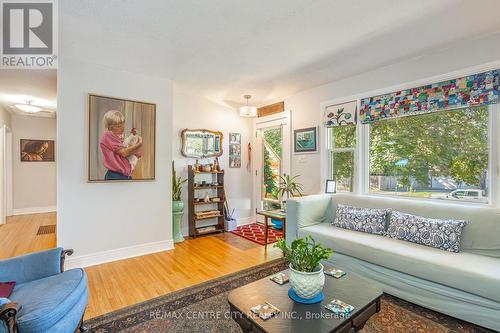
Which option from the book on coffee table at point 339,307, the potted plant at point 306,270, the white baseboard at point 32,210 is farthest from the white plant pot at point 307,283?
the white baseboard at point 32,210

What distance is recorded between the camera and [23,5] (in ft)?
6.48

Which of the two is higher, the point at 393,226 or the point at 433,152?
the point at 433,152

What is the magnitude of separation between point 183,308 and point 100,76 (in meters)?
2.88

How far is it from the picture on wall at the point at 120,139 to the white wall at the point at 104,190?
0.28ft

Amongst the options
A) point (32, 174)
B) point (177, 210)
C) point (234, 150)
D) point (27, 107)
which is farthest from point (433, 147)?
point (32, 174)

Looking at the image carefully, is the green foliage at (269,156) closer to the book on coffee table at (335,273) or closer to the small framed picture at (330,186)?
the small framed picture at (330,186)

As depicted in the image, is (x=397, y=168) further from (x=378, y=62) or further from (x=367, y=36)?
(x=367, y=36)

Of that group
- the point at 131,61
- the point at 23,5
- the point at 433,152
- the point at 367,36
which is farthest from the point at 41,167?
the point at 433,152

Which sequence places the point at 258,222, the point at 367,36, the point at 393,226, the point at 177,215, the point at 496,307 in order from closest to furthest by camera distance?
the point at 496,307, the point at 367,36, the point at 393,226, the point at 177,215, the point at 258,222

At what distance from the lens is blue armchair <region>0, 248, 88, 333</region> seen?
125 centimetres

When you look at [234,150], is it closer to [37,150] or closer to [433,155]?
[433,155]

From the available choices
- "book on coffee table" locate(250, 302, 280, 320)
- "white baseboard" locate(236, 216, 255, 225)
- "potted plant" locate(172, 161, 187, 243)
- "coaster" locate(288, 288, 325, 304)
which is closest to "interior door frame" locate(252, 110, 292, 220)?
"white baseboard" locate(236, 216, 255, 225)

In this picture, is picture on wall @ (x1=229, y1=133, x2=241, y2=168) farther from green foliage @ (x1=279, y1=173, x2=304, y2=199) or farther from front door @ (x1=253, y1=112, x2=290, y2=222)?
green foliage @ (x1=279, y1=173, x2=304, y2=199)

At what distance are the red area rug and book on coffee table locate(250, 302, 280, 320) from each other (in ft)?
7.71
